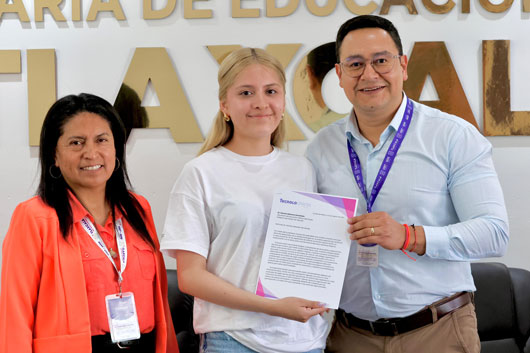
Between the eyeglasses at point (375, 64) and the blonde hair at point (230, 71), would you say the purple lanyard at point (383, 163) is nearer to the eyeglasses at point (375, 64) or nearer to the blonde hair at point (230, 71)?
the eyeglasses at point (375, 64)

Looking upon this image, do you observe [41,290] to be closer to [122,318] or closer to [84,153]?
[122,318]

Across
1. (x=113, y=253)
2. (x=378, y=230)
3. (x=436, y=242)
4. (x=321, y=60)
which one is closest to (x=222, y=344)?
(x=113, y=253)

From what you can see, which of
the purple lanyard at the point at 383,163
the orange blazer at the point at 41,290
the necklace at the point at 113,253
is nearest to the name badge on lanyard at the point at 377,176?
the purple lanyard at the point at 383,163

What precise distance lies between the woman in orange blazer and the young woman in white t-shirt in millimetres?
267

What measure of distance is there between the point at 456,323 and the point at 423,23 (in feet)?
6.67

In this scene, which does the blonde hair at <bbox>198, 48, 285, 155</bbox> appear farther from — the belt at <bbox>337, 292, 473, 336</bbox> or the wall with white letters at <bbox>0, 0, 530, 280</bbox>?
the wall with white letters at <bbox>0, 0, 530, 280</bbox>

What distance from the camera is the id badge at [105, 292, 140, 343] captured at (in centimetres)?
201

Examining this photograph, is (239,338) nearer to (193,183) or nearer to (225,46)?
(193,183)

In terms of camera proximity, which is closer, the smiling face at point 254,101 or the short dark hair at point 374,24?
the smiling face at point 254,101

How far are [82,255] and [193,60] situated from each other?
5.83ft

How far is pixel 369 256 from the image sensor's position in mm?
2100

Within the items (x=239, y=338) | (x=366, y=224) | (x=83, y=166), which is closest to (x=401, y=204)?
(x=366, y=224)

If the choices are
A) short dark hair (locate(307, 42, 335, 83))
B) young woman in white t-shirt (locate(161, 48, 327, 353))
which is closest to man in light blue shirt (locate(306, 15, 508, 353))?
young woman in white t-shirt (locate(161, 48, 327, 353))

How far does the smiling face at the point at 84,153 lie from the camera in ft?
7.04
